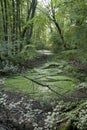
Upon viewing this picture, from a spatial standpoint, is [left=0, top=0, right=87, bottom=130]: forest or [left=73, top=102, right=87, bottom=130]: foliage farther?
[left=0, top=0, right=87, bottom=130]: forest

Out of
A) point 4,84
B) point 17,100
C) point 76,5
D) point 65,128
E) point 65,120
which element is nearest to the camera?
point 65,128

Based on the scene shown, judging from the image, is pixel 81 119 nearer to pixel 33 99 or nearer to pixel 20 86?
pixel 33 99

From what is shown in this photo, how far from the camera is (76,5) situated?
4105 millimetres

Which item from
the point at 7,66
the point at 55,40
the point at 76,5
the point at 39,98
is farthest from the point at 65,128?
the point at 55,40

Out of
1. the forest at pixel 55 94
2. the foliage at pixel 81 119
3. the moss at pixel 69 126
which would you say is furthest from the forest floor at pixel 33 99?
the foliage at pixel 81 119

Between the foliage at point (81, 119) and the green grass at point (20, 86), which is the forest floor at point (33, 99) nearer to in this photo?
the green grass at point (20, 86)

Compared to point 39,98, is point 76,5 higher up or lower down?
higher up

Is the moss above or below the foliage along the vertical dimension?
below

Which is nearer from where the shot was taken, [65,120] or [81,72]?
[65,120]

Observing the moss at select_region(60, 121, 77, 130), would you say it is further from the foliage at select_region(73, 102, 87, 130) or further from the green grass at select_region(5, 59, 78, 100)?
the green grass at select_region(5, 59, 78, 100)

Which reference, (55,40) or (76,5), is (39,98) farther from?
(55,40)

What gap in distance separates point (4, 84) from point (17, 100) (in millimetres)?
1222

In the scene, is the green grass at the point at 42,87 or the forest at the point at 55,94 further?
the green grass at the point at 42,87

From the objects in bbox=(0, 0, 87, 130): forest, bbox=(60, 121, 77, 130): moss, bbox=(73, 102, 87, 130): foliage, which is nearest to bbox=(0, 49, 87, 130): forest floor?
bbox=(0, 0, 87, 130): forest
